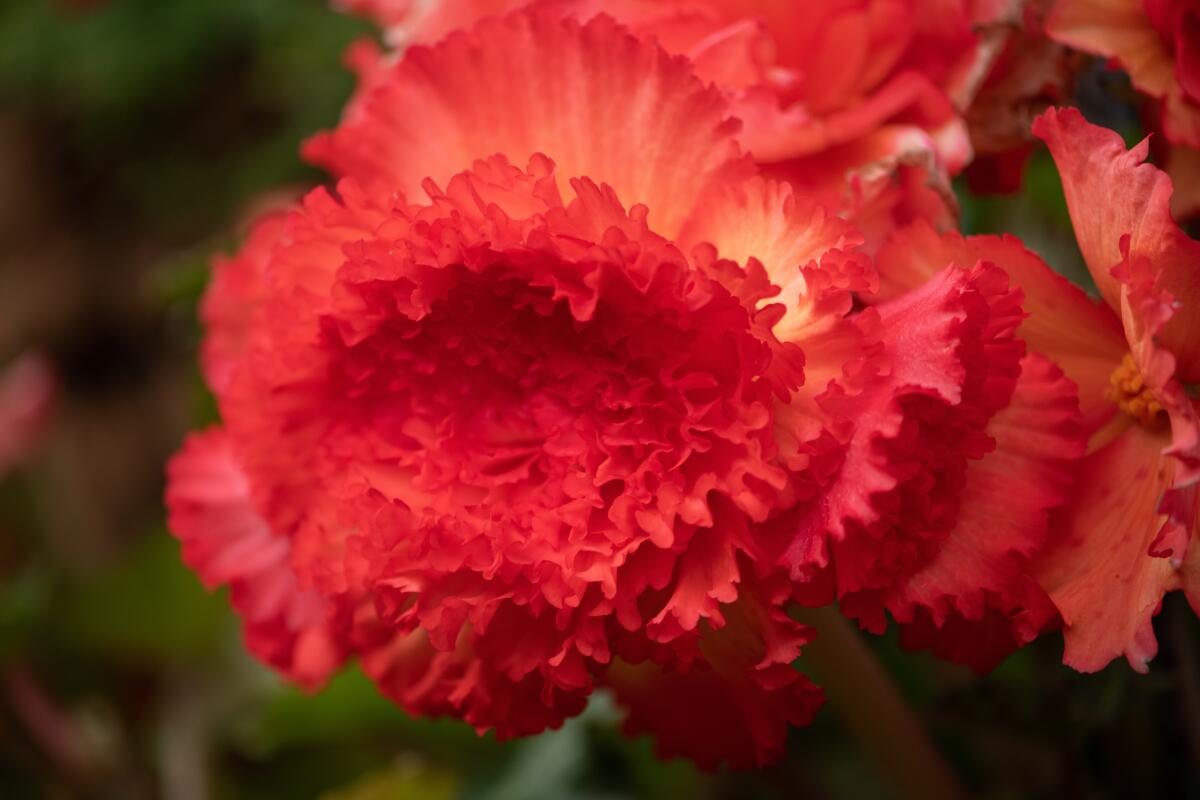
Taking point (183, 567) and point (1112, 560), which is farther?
point (183, 567)

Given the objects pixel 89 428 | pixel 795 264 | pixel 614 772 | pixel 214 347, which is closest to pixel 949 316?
pixel 795 264

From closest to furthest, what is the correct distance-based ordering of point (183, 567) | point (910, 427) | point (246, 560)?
point (910, 427) → point (246, 560) → point (183, 567)

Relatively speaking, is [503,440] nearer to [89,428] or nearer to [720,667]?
[720,667]

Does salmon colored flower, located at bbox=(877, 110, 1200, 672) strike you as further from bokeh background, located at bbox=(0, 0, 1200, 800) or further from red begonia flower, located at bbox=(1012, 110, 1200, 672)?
bokeh background, located at bbox=(0, 0, 1200, 800)

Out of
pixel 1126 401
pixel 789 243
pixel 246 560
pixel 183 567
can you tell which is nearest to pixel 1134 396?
pixel 1126 401

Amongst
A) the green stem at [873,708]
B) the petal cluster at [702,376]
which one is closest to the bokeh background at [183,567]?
the green stem at [873,708]

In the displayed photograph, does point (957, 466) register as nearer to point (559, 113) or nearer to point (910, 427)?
point (910, 427)

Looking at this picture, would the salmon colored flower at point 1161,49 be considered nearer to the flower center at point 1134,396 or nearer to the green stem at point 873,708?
the flower center at point 1134,396

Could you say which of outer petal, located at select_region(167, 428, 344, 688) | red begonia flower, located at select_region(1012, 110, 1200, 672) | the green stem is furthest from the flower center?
outer petal, located at select_region(167, 428, 344, 688)
